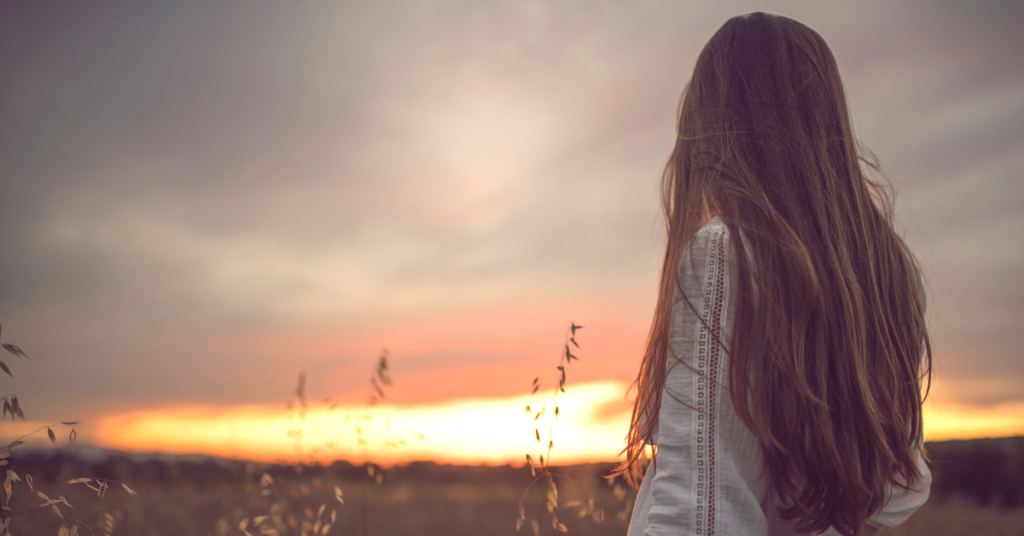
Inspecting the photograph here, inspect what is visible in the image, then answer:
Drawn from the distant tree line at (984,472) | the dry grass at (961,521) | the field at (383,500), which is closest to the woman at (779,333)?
the field at (383,500)

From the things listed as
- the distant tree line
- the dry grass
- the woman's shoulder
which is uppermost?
the woman's shoulder

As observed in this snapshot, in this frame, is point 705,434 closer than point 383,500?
Yes

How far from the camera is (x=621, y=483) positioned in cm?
258

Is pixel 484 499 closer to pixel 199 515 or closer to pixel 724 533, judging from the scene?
pixel 199 515

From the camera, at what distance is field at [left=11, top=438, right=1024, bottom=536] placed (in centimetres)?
262

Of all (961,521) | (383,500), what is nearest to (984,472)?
(961,521)

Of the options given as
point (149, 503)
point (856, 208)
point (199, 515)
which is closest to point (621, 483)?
point (856, 208)

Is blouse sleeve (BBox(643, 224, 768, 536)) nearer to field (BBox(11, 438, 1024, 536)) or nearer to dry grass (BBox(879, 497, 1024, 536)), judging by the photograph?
field (BBox(11, 438, 1024, 536))

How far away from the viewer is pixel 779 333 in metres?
1.08

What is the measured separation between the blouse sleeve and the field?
3.30ft

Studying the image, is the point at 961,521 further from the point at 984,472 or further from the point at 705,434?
the point at 705,434

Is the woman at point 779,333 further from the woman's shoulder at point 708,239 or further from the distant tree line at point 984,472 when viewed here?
the distant tree line at point 984,472

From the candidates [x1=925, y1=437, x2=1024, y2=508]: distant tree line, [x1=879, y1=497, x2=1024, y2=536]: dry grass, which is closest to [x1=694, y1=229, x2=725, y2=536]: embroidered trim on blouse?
[x1=879, y1=497, x2=1024, y2=536]: dry grass

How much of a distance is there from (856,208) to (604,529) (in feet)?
12.8
